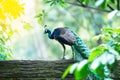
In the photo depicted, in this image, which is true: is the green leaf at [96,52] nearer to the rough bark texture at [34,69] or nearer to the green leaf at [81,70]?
the green leaf at [81,70]

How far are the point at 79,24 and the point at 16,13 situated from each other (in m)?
6.65

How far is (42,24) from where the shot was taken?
3.32 metres


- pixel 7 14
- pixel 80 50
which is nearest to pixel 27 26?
pixel 7 14

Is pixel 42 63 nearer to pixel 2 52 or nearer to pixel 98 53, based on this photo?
pixel 2 52

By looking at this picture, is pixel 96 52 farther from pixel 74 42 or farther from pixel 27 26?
pixel 27 26

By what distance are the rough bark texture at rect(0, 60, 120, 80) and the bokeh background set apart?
313mm

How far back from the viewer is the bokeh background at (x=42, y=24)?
311 cm

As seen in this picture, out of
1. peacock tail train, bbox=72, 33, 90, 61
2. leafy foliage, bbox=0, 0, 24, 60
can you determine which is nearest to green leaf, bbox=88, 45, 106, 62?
peacock tail train, bbox=72, 33, 90, 61

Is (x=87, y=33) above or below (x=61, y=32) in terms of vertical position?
below

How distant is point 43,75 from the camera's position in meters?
2.90

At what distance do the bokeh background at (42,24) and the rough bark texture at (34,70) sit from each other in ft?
1.03

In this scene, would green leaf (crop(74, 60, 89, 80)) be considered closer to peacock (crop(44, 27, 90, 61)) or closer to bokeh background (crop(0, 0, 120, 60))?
bokeh background (crop(0, 0, 120, 60))

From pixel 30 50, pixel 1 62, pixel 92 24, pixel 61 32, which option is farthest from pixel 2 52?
pixel 30 50

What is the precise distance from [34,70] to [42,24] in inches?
21.7
